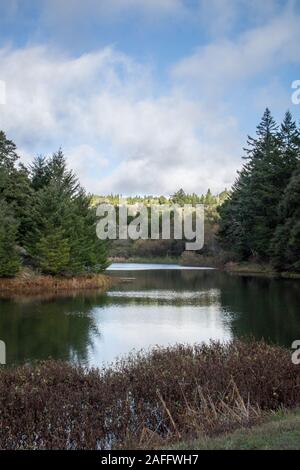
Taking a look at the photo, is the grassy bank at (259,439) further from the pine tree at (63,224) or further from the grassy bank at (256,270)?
the grassy bank at (256,270)

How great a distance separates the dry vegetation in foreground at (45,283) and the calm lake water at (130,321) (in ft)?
10.4

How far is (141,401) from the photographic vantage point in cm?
925

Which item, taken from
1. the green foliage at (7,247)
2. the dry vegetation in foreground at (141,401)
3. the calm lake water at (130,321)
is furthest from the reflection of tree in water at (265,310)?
the green foliage at (7,247)

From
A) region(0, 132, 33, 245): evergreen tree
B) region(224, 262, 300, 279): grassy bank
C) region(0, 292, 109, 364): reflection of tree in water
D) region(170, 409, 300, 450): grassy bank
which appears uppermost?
region(0, 132, 33, 245): evergreen tree

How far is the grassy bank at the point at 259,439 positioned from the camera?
20.4ft

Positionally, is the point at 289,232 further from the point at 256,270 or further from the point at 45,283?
the point at 45,283

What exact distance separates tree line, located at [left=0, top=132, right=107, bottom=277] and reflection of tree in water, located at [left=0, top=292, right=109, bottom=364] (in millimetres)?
6183

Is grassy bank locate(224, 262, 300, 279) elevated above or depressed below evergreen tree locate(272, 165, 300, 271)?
below

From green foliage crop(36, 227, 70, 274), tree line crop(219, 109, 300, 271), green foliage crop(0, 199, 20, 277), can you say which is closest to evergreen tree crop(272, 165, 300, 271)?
tree line crop(219, 109, 300, 271)

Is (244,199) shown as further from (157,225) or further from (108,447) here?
(108,447)

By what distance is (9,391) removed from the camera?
9156 mm

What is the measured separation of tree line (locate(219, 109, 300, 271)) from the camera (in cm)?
4656

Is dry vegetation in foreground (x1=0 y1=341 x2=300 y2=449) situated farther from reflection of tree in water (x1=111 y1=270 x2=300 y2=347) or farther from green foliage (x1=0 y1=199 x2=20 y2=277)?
green foliage (x1=0 y1=199 x2=20 y2=277)
